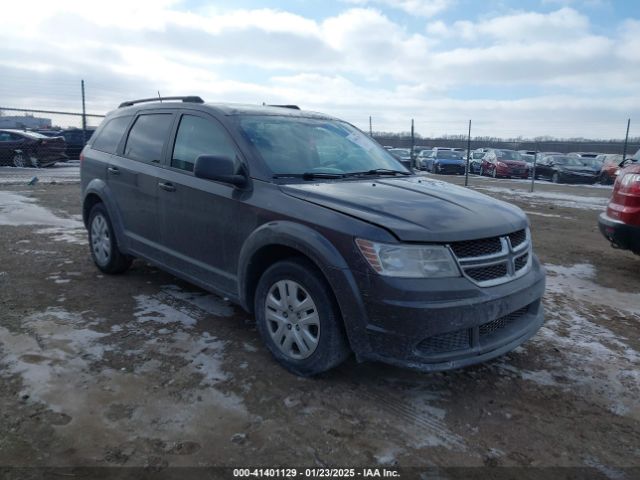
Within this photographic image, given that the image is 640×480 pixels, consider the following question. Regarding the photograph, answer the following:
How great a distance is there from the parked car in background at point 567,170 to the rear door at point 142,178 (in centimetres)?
2227

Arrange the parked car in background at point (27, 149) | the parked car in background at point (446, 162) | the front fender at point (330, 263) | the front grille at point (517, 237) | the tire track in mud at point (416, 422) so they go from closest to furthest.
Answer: the tire track in mud at point (416, 422) → the front fender at point (330, 263) → the front grille at point (517, 237) → the parked car in background at point (27, 149) → the parked car in background at point (446, 162)

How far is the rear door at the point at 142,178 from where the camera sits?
4.54 metres

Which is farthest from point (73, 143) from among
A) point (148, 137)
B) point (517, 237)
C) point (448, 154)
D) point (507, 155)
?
point (517, 237)

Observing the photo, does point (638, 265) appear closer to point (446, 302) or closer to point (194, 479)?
point (446, 302)

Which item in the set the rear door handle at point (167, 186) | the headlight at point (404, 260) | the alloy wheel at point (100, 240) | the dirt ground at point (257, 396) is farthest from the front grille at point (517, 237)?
the alloy wheel at point (100, 240)

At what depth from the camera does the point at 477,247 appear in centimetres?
305

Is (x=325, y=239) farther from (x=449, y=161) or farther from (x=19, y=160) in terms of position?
(x=449, y=161)

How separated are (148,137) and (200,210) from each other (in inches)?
48.6

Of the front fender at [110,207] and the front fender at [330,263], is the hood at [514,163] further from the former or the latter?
the front fender at [330,263]

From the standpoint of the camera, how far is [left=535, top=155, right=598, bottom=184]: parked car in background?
22.9m

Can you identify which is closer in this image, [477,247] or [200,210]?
[477,247]

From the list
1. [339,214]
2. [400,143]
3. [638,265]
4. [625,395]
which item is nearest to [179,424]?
[339,214]

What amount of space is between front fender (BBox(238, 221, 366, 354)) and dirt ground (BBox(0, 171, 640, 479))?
489 millimetres

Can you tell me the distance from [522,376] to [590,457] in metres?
0.85
